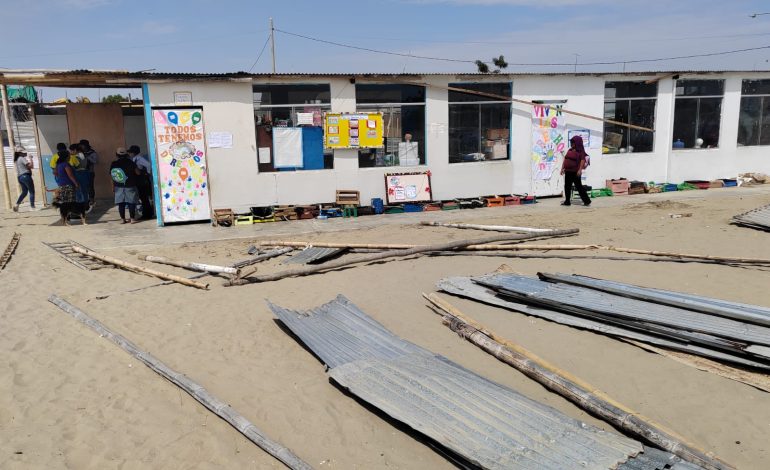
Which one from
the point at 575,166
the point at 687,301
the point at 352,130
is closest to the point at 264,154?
the point at 352,130

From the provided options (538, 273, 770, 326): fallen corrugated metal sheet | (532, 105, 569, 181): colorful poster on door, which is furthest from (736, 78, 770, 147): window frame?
(538, 273, 770, 326): fallen corrugated metal sheet

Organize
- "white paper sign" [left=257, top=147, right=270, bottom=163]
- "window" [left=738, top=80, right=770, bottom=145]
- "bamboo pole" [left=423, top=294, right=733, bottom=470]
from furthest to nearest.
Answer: "window" [left=738, top=80, right=770, bottom=145], "white paper sign" [left=257, top=147, right=270, bottom=163], "bamboo pole" [left=423, top=294, right=733, bottom=470]

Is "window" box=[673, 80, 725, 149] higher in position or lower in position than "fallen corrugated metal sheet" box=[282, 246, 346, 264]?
higher

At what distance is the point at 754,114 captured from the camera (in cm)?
1888

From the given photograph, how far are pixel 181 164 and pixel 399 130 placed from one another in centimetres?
531

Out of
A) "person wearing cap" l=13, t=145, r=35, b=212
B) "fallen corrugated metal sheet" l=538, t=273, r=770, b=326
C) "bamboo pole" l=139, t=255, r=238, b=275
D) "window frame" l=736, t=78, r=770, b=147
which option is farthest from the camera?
"window frame" l=736, t=78, r=770, b=147

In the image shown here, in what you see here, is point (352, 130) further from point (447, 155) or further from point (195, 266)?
→ point (195, 266)

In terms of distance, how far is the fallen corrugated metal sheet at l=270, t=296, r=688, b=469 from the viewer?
4.18 meters

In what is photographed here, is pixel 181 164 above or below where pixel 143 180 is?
above

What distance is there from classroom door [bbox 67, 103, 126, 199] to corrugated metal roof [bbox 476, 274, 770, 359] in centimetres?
1387

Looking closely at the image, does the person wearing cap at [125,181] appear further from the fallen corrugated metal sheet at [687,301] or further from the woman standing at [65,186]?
the fallen corrugated metal sheet at [687,301]

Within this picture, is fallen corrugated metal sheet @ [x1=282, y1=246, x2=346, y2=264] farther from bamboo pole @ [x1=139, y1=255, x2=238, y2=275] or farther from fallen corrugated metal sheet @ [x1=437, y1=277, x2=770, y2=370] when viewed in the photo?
fallen corrugated metal sheet @ [x1=437, y1=277, x2=770, y2=370]

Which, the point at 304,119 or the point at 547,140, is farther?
the point at 547,140

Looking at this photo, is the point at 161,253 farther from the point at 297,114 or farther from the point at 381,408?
the point at 381,408
